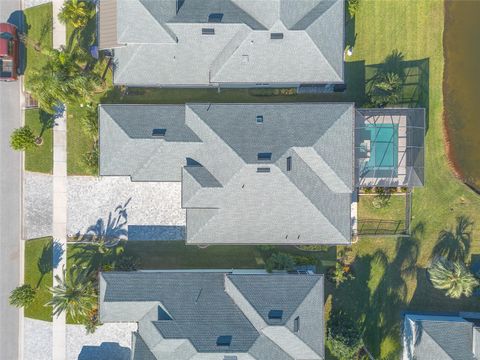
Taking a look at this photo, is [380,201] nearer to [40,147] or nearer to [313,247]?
[313,247]

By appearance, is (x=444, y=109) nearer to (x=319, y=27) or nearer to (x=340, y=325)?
(x=319, y=27)

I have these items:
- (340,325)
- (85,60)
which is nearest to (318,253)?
(340,325)

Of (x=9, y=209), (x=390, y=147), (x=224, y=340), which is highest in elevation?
(x=390, y=147)

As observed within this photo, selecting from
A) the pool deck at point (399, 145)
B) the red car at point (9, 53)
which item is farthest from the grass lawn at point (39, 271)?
the pool deck at point (399, 145)

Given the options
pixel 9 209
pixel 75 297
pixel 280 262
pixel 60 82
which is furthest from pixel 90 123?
pixel 280 262

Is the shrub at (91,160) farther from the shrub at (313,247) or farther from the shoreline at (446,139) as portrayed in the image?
the shoreline at (446,139)

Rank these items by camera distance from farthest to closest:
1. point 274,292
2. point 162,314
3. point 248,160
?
point 162,314, point 274,292, point 248,160
